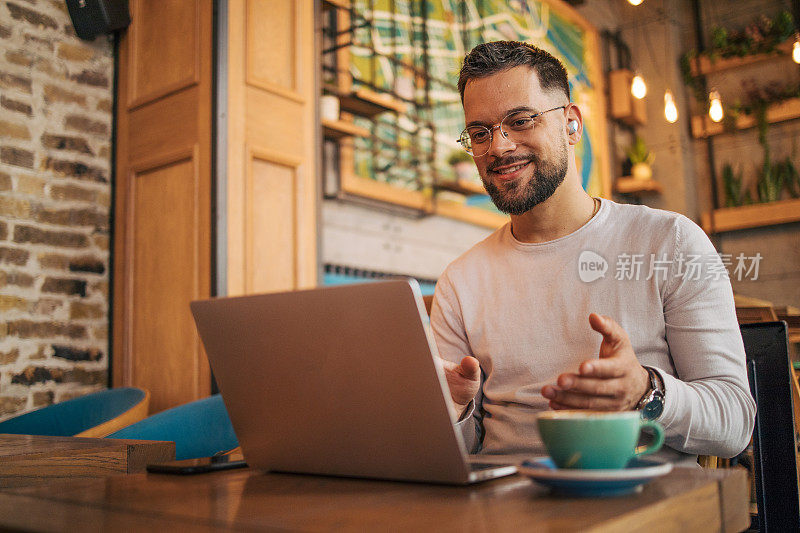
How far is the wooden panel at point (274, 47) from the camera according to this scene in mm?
3055

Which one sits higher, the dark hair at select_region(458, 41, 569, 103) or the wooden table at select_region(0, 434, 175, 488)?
the dark hair at select_region(458, 41, 569, 103)

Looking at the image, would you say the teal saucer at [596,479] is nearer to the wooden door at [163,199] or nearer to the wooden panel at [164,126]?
the wooden door at [163,199]

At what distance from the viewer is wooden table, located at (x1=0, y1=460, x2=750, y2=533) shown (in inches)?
24.9

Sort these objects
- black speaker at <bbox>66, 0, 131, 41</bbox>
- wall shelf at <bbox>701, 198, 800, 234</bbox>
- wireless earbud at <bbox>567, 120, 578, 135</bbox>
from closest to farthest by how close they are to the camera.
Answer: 1. wireless earbud at <bbox>567, 120, 578, 135</bbox>
2. black speaker at <bbox>66, 0, 131, 41</bbox>
3. wall shelf at <bbox>701, 198, 800, 234</bbox>

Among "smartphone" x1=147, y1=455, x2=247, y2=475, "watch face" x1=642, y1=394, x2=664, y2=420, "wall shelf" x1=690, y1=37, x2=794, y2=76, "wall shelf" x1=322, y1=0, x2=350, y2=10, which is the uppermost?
"wall shelf" x1=690, y1=37, x2=794, y2=76

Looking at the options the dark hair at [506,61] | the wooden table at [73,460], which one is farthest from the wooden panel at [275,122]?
the wooden table at [73,460]

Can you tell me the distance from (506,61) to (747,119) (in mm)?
5876

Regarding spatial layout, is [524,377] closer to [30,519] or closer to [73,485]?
[73,485]

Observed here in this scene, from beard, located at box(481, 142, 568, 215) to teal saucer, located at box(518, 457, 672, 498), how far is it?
885mm

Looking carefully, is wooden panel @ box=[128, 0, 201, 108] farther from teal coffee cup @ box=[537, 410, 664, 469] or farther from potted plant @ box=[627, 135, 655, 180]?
potted plant @ box=[627, 135, 655, 180]

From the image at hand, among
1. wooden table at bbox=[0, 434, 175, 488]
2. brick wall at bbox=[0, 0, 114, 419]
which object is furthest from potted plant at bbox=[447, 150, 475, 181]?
wooden table at bbox=[0, 434, 175, 488]

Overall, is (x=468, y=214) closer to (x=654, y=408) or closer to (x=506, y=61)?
(x=506, y=61)

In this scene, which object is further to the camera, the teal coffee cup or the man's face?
the man's face

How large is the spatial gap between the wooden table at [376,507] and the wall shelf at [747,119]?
21.0 ft
